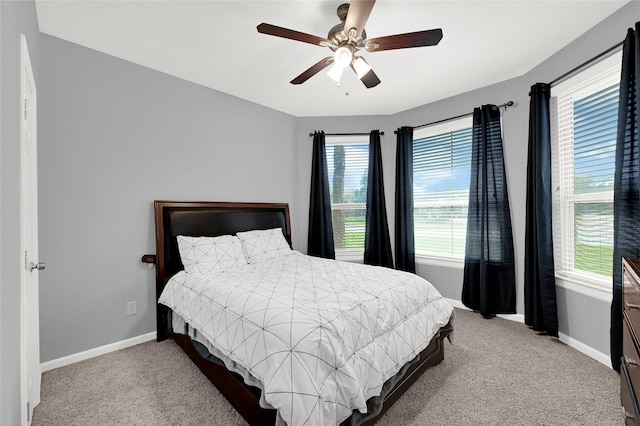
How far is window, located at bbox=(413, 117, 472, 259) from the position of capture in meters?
3.56

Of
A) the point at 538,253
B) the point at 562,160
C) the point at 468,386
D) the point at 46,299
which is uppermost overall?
the point at 562,160

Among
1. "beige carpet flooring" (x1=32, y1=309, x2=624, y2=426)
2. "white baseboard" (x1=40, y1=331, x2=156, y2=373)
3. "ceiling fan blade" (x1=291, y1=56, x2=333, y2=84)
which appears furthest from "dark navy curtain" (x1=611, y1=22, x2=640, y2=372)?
"white baseboard" (x1=40, y1=331, x2=156, y2=373)

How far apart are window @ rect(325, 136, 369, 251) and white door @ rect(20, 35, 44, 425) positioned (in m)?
3.11

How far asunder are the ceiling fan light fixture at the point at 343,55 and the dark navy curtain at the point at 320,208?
2.10m

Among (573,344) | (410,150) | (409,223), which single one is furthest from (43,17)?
(573,344)

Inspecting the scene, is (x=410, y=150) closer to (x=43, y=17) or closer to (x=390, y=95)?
(x=390, y=95)

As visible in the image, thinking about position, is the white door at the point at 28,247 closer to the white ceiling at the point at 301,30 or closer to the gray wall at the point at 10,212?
the gray wall at the point at 10,212

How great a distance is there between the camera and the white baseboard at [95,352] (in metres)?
2.21

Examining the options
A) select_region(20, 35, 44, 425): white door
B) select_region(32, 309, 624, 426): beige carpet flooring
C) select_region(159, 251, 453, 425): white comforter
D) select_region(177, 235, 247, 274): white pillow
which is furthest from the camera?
select_region(177, 235, 247, 274): white pillow

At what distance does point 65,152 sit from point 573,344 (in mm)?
4553

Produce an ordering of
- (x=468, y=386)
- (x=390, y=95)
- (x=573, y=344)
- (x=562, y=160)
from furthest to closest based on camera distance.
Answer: (x=390, y=95) → (x=562, y=160) → (x=573, y=344) → (x=468, y=386)

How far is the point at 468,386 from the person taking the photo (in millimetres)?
1942

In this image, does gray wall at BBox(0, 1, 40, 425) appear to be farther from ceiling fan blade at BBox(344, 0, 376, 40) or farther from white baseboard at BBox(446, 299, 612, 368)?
white baseboard at BBox(446, 299, 612, 368)

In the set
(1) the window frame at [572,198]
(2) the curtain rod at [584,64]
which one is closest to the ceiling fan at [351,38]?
(2) the curtain rod at [584,64]
